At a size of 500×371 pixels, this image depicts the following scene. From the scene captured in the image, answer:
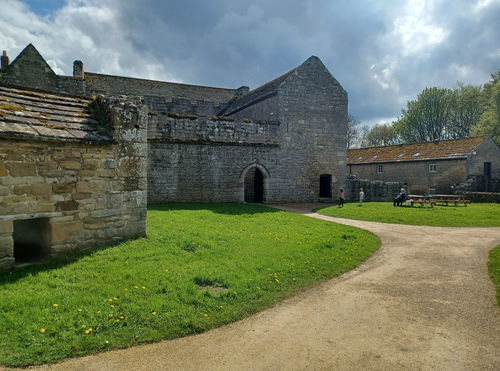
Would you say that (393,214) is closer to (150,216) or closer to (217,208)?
(217,208)

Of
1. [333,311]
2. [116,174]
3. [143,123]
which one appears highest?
[143,123]

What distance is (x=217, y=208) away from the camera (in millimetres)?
15625

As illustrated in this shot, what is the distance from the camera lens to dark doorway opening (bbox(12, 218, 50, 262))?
6926mm

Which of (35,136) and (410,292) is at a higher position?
(35,136)

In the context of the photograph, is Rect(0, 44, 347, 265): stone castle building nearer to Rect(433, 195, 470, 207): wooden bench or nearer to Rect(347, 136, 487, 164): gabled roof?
Rect(433, 195, 470, 207): wooden bench

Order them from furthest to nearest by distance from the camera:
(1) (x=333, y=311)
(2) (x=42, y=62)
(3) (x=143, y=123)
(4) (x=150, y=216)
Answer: (2) (x=42, y=62)
(4) (x=150, y=216)
(3) (x=143, y=123)
(1) (x=333, y=311)

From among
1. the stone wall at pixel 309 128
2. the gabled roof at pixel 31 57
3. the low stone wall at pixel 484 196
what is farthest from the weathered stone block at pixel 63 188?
the low stone wall at pixel 484 196

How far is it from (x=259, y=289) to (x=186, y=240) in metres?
3.10

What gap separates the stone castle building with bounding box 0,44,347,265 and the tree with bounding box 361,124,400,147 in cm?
3493

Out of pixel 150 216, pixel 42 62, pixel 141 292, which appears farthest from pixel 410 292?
pixel 42 62

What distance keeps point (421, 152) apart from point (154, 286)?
107 ft

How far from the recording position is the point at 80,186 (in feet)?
23.4

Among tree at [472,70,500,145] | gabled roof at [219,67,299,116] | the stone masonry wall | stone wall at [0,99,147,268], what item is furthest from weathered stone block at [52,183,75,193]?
tree at [472,70,500,145]

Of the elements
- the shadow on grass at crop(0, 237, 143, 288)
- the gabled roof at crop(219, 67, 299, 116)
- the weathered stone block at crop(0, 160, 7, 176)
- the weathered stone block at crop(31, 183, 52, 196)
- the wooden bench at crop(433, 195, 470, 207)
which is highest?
the gabled roof at crop(219, 67, 299, 116)
